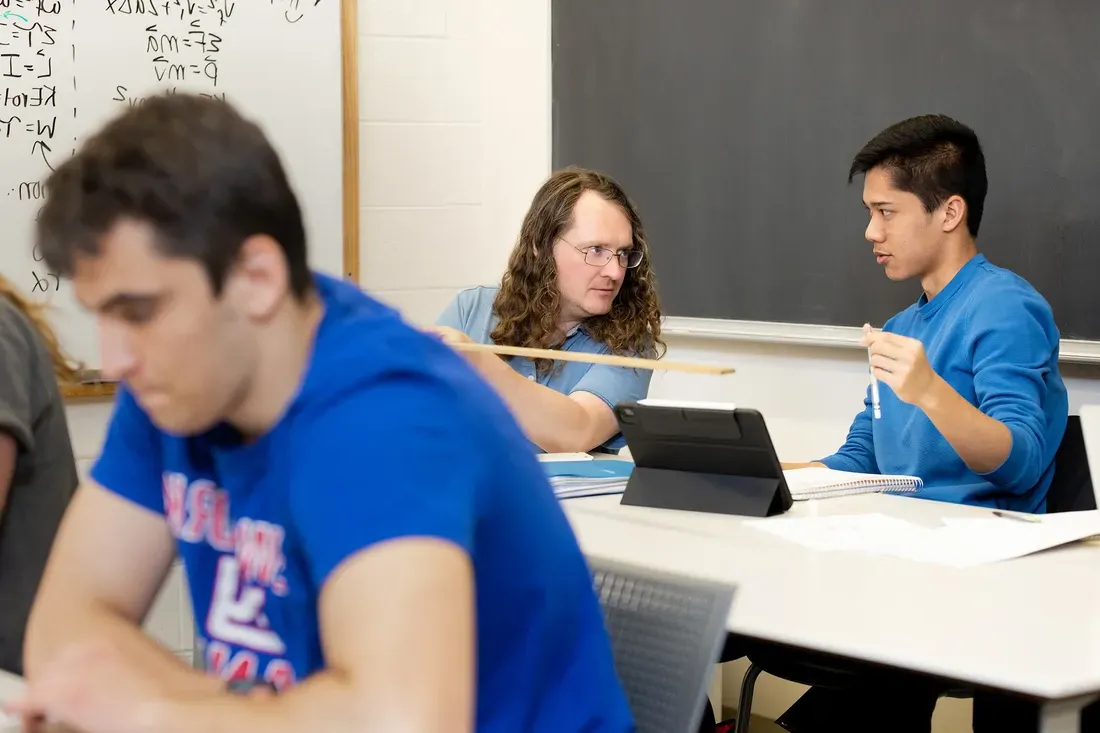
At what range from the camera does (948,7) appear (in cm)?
274

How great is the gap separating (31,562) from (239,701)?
32.6 inches

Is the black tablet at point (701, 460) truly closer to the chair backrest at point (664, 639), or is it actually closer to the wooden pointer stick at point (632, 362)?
the wooden pointer stick at point (632, 362)

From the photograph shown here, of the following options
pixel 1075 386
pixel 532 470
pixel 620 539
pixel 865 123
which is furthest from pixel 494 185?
pixel 532 470

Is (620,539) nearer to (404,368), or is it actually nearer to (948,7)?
(404,368)

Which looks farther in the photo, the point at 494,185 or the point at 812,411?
the point at 494,185

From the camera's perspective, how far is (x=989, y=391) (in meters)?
2.22

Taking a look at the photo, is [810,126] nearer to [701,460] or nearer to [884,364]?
[884,364]

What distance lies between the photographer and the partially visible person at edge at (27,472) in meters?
1.45

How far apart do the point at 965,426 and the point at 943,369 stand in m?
0.31

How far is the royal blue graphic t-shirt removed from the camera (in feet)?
2.49

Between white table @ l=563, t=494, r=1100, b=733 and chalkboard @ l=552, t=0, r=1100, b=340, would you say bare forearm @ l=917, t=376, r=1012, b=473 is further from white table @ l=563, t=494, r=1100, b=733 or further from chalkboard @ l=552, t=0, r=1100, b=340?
chalkboard @ l=552, t=0, r=1100, b=340

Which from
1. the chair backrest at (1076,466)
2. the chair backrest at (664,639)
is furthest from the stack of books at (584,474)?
the chair backrest at (664,639)

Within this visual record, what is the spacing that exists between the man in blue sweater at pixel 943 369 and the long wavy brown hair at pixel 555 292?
459 millimetres

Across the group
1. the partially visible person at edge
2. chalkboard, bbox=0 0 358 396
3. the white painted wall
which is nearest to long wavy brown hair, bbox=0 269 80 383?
the partially visible person at edge
